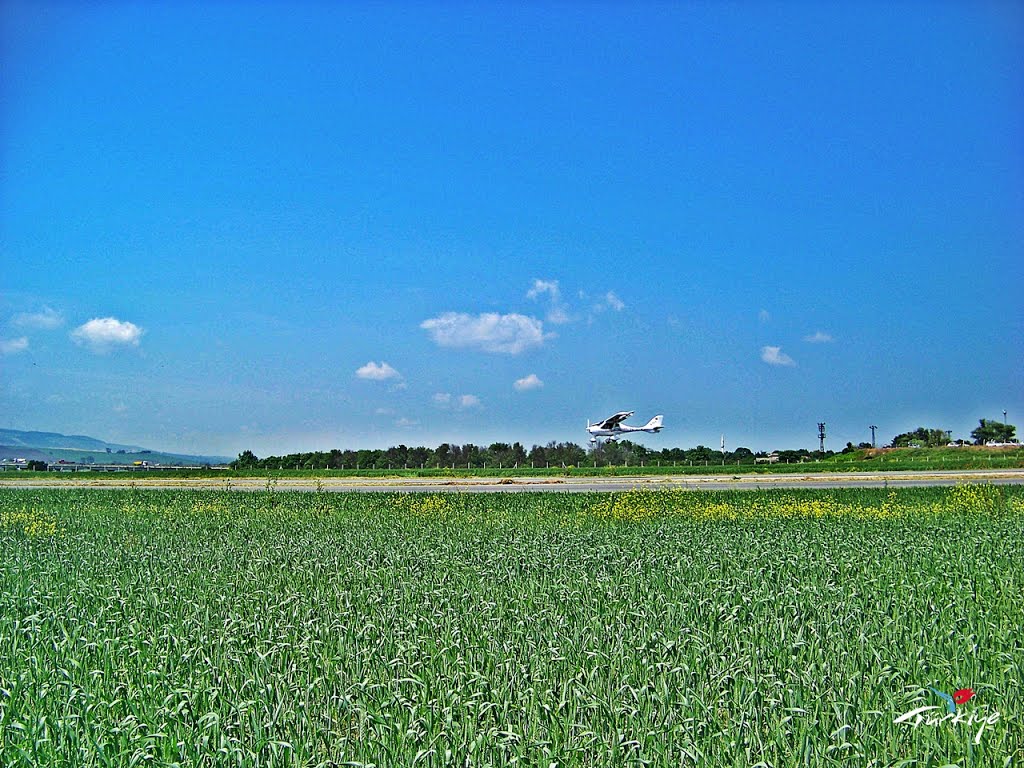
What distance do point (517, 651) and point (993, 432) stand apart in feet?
324

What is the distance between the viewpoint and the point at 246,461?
69.1 m

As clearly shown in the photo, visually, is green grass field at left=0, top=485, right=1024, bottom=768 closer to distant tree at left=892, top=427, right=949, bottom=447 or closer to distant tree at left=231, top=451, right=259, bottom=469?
distant tree at left=231, top=451, right=259, bottom=469

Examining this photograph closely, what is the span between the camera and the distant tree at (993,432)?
87875mm

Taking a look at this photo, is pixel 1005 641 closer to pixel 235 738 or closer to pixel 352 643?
pixel 352 643

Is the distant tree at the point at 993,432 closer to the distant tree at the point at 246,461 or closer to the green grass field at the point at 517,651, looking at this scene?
the distant tree at the point at 246,461

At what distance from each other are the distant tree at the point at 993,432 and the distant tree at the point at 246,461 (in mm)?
74251

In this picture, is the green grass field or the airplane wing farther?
the airplane wing

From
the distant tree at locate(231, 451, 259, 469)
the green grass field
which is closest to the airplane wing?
the distant tree at locate(231, 451, 259, 469)

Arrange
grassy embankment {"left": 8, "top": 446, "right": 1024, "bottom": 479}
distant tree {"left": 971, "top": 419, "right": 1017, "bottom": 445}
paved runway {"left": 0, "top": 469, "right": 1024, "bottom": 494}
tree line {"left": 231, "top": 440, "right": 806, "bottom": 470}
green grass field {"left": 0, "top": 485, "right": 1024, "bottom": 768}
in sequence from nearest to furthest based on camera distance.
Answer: green grass field {"left": 0, "top": 485, "right": 1024, "bottom": 768}
paved runway {"left": 0, "top": 469, "right": 1024, "bottom": 494}
grassy embankment {"left": 8, "top": 446, "right": 1024, "bottom": 479}
tree line {"left": 231, "top": 440, "right": 806, "bottom": 470}
distant tree {"left": 971, "top": 419, "right": 1017, "bottom": 445}

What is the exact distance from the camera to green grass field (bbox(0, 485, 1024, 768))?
15.1 ft

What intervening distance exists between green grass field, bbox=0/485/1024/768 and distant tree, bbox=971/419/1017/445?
286 ft

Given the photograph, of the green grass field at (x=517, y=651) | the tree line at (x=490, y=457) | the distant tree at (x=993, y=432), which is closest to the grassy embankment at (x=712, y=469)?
the tree line at (x=490, y=457)

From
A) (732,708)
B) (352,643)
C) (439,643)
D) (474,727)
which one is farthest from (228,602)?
(732,708)

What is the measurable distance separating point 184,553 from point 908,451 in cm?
6686
